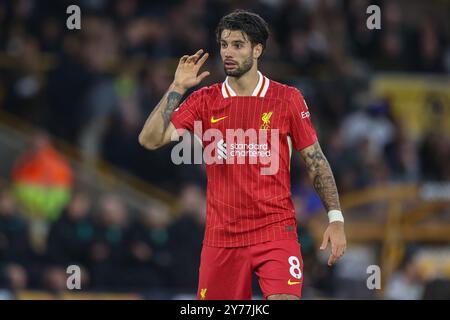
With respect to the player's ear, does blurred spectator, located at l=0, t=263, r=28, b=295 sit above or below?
below

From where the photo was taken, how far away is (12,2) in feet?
55.7

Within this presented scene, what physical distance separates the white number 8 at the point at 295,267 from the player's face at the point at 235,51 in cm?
125

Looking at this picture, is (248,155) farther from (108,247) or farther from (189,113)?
(108,247)

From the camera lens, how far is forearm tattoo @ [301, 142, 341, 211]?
27.1 ft

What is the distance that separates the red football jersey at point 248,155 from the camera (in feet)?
26.8

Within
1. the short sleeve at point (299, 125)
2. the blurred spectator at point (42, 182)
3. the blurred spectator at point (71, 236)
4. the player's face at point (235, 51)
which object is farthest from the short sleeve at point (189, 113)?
the blurred spectator at point (42, 182)

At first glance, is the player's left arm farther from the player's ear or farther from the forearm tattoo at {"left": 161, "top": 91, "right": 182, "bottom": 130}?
the forearm tattoo at {"left": 161, "top": 91, "right": 182, "bottom": 130}

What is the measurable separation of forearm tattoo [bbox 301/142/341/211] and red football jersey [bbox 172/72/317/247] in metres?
0.08

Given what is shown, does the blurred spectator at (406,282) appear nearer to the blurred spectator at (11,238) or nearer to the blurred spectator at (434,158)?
the blurred spectator at (434,158)

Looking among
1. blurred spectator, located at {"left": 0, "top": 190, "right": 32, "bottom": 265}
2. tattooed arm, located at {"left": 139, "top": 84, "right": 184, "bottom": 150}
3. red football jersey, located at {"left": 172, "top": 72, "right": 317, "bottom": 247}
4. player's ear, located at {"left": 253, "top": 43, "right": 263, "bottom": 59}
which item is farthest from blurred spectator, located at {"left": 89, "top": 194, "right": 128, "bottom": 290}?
player's ear, located at {"left": 253, "top": 43, "right": 263, "bottom": 59}

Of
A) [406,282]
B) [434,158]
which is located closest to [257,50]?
[406,282]

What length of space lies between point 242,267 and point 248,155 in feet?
2.40

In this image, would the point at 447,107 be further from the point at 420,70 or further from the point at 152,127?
Answer: the point at 152,127

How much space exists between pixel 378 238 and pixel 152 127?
25.3 ft
